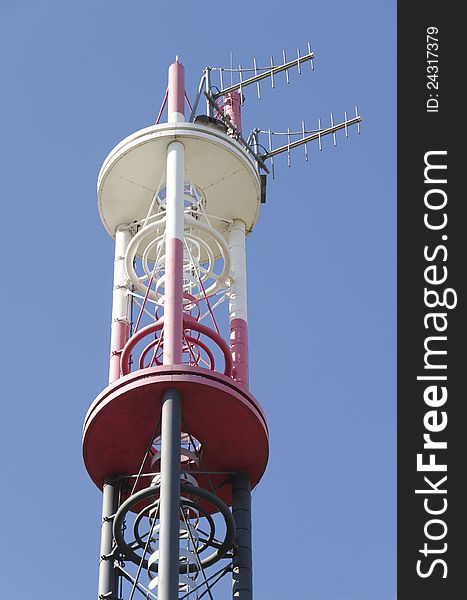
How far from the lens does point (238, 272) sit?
48.6m

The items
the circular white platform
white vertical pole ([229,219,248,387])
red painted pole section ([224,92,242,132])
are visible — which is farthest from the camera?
red painted pole section ([224,92,242,132])

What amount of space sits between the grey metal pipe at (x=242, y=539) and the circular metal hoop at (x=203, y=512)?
47 centimetres

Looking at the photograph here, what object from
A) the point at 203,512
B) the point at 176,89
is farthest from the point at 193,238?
the point at 203,512

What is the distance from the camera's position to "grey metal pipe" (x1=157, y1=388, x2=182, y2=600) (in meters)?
34.9

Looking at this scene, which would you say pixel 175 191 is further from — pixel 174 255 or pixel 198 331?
pixel 198 331

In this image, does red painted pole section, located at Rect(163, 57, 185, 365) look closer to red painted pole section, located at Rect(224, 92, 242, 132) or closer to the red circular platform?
the red circular platform

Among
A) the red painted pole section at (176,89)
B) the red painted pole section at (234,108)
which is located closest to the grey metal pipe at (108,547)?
the red painted pole section at (176,89)

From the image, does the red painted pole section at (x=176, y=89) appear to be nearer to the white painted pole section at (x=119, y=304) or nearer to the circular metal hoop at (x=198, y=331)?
the white painted pole section at (x=119, y=304)

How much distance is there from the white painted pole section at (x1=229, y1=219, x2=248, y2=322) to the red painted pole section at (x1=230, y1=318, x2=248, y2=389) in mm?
348

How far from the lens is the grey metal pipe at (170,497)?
34.9 m

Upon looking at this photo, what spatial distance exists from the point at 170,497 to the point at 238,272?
44.8 ft

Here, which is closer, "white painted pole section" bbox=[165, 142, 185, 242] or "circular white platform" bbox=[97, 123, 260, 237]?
"white painted pole section" bbox=[165, 142, 185, 242]

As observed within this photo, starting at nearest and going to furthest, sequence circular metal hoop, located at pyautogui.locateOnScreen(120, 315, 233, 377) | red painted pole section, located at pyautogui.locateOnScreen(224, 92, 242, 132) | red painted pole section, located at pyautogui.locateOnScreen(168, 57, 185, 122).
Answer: circular metal hoop, located at pyautogui.locateOnScreen(120, 315, 233, 377)
red painted pole section, located at pyautogui.locateOnScreen(168, 57, 185, 122)
red painted pole section, located at pyautogui.locateOnScreen(224, 92, 242, 132)

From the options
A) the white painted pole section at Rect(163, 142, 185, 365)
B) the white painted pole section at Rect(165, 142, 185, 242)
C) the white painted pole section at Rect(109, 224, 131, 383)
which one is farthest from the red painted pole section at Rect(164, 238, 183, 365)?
the white painted pole section at Rect(109, 224, 131, 383)
